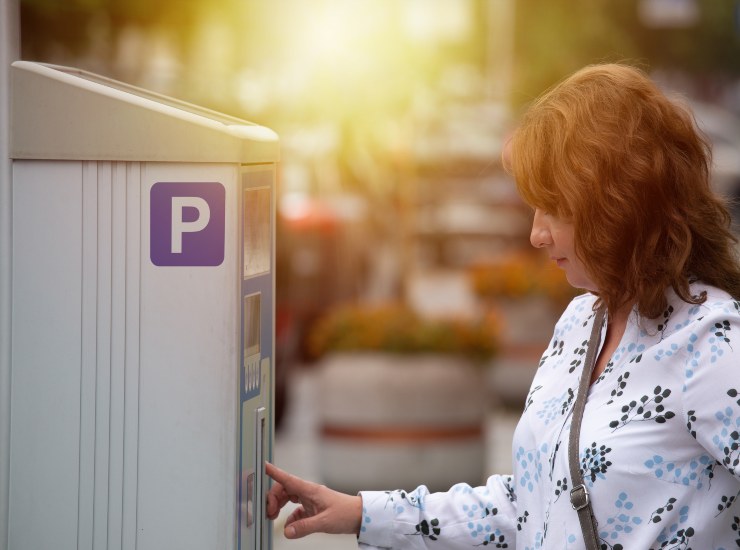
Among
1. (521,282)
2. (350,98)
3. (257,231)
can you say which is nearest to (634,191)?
(257,231)

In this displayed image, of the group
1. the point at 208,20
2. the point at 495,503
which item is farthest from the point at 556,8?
the point at 495,503

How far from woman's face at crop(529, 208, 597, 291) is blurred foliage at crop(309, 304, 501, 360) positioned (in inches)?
143

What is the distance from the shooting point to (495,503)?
2.37m

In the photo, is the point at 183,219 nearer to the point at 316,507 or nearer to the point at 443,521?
the point at 316,507

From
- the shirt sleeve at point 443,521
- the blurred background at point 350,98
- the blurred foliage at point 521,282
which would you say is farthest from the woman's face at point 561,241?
the blurred foliage at point 521,282

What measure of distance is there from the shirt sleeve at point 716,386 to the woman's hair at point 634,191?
0.22ft

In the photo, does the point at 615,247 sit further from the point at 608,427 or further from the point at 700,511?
the point at 700,511

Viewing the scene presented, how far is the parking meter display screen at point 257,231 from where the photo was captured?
2.20 meters

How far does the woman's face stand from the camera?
7.02ft

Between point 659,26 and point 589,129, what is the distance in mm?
15164

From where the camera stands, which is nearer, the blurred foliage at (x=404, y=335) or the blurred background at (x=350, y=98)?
the blurred foliage at (x=404, y=335)

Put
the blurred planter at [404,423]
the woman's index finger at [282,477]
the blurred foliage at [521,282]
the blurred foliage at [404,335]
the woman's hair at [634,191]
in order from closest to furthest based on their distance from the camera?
the woman's hair at [634,191] → the woman's index finger at [282,477] → the blurred planter at [404,423] → the blurred foliage at [404,335] → the blurred foliage at [521,282]

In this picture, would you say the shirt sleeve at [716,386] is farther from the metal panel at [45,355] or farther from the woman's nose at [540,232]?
the metal panel at [45,355]

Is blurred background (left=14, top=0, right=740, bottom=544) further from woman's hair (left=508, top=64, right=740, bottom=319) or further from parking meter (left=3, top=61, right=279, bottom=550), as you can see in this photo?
parking meter (left=3, top=61, right=279, bottom=550)
